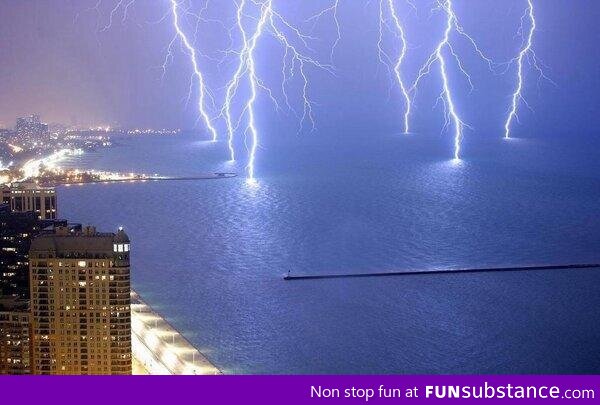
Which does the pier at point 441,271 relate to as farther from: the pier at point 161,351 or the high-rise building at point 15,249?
the high-rise building at point 15,249

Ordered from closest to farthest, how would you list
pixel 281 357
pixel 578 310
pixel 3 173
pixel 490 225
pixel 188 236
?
pixel 281 357 < pixel 578 310 < pixel 188 236 < pixel 490 225 < pixel 3 173

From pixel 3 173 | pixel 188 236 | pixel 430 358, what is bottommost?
pixel 430 358

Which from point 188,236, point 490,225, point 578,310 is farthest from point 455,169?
point 578,310

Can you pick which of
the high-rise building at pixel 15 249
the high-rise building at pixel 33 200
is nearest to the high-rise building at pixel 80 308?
the high-rise building at pixel 15 249

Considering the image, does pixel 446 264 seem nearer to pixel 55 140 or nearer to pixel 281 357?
pixel 281 357

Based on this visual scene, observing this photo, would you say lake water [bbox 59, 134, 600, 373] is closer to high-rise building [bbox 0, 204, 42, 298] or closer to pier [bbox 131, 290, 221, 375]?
pier [bbox 131, 290, 221, 375]

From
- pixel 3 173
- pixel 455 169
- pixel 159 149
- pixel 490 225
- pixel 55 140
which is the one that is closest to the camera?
pixel 490 225

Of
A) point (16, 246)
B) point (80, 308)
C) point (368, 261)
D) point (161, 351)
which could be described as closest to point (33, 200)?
point (16, 246)
